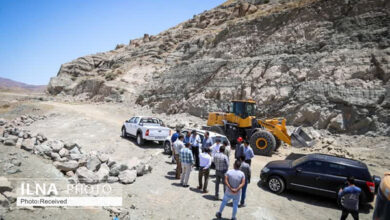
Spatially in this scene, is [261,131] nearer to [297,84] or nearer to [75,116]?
[297,84]

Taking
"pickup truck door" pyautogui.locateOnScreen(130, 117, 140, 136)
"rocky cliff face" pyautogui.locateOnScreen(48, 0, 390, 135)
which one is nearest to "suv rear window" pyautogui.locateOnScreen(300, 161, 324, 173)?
"rocky cliff face" pyautogui.locateOnScreen(48, 0, 390, 135)

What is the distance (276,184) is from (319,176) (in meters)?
1.40

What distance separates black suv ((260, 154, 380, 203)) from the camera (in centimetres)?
687

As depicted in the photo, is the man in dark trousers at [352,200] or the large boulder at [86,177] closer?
the man in dark trousers at [352,200]

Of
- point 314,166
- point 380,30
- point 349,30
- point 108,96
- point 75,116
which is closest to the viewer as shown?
point 314,166

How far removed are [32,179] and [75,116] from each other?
18603 millimetres

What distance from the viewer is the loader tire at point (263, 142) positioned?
481 inches

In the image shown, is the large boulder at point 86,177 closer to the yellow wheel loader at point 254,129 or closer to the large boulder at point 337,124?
the yellow wheel loader at point 254,129

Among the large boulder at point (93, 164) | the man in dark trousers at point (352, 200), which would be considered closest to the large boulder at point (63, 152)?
the large boulder at point (93, 164)

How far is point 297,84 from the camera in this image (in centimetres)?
1866

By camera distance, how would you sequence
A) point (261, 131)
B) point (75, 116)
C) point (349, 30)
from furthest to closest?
point (75, 116) → point (349, 30) → point (261, 131)

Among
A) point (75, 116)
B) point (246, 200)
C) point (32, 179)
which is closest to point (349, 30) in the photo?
point (246, 200)

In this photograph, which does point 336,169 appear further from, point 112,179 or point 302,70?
point 302,70

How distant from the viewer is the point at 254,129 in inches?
529
